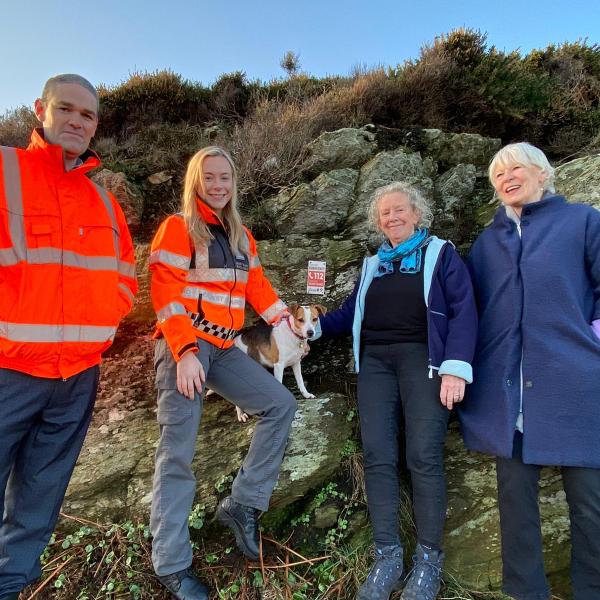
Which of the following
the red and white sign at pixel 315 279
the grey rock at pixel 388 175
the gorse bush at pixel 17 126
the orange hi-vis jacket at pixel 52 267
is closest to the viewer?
the orange hi-vis jacket at pixel 52 267

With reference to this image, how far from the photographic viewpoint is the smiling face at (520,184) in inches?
123

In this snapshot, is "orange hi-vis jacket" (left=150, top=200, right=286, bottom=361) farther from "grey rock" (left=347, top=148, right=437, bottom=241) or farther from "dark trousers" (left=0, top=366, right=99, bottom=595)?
"grey rock" (left=347, top=148, right=437, bottom=241)

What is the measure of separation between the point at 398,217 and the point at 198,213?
63.9 inches

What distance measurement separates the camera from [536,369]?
2770 millimetres

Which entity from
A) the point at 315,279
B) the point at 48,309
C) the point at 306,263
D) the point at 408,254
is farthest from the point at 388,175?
the point at 48,309

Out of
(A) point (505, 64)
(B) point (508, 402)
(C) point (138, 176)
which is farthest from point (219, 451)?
(A) point (505, 64)

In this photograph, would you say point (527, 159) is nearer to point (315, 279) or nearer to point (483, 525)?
point (315, 279)

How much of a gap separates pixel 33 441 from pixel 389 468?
7.47 feet

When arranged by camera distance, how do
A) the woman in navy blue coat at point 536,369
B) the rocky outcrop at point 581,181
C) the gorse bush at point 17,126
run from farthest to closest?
the gorse bush at point 17,126 → the rocky outcrop at point 581,181 → the woman in navy blue coat at point 536,369

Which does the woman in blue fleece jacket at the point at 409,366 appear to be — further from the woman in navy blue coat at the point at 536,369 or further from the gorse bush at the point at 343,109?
the gorse bush at the point at 343,109

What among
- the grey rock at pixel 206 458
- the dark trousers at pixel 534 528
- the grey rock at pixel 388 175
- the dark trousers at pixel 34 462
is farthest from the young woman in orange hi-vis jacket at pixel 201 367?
the grey rock at pixel 388 175

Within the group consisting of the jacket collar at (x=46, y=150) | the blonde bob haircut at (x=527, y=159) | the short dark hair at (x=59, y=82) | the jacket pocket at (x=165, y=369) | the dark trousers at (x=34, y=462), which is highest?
the short dark hair at (x=59, y=82)

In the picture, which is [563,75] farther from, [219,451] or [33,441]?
[33,441]

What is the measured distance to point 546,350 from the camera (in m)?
2.76
